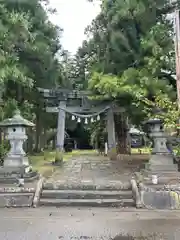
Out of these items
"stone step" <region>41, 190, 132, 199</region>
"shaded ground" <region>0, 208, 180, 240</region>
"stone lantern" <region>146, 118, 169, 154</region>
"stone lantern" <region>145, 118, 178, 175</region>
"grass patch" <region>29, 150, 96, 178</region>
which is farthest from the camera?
"grass patch" <region>29, 150, 96, 178</region>

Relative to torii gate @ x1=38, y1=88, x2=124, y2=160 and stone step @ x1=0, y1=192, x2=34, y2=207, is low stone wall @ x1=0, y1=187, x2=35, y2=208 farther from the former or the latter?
torii gate @ x1=38, y1=88, x2=124, y2=160

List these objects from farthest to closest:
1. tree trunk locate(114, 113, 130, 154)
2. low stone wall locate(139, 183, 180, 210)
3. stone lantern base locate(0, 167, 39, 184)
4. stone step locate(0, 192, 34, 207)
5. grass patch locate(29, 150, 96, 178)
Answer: tree trunk locate(114, 113, 130, 154) → grass patch locate(29, 150, 96, 178) → stone lantern base locate(0, 167, 39, 184) → stone step locate(0, 192, 34, 207) → low stone wall locate(139, 183, 180, 210)

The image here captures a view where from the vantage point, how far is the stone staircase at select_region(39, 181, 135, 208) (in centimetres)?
748

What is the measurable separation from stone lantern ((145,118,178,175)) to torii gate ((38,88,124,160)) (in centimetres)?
690

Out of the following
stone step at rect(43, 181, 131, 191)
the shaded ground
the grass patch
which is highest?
the grass patch

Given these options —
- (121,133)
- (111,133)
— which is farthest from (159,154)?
(121,133)

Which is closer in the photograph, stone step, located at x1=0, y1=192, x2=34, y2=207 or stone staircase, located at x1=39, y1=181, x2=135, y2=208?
stone staircase, located at x1=39, y1=181, x2=135, y2=208

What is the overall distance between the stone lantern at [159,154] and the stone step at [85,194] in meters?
1.57

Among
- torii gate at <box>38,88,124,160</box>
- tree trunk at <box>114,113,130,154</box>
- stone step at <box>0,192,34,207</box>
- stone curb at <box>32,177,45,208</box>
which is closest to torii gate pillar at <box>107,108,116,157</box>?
torii gate at <box>38,88,124,160</box>

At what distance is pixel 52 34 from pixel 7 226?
447 inches

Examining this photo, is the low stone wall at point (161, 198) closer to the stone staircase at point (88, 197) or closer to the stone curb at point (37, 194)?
the stone staircase at point (88, 197)

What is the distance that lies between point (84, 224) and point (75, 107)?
1115cm

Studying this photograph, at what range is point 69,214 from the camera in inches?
263

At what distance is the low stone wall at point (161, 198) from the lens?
7.42 m
